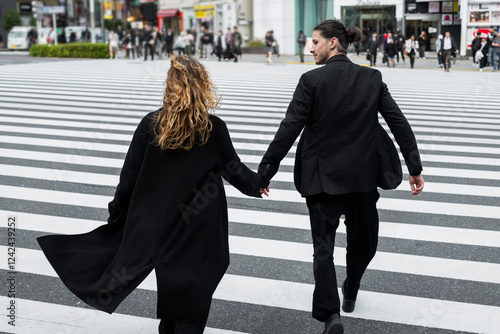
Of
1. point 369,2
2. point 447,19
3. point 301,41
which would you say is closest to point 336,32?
point 301,41

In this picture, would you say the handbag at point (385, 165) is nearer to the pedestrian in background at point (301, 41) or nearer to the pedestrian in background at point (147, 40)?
the pedestrian in background at point (301, 41)

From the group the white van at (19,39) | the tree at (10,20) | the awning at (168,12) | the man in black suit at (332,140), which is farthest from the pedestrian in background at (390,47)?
the tree at (10,20)

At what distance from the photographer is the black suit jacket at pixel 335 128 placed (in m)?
3.43

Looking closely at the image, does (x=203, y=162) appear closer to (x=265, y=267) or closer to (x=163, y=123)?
(x=163, y=123)

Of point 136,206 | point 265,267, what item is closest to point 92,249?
point 136,206

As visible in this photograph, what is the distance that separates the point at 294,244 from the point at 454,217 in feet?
5.67

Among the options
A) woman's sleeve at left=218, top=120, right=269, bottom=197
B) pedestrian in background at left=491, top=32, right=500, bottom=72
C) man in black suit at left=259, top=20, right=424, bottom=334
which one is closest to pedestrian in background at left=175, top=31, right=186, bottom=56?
pedestrian in background at left=491, top=32, right=500, bottom=72

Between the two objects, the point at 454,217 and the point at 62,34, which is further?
the point at 62,34

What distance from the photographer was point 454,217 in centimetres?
602

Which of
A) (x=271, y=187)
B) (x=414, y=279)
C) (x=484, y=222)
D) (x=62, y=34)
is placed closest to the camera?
(x=414, y=279)

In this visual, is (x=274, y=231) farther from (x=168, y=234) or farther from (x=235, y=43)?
(x=235, y=43)

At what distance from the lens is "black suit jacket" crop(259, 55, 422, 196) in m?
3.43

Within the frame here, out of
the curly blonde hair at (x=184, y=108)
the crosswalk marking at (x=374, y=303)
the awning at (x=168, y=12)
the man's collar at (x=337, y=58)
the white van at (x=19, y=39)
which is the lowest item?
the crosswalk marking at (x=374, y=303)

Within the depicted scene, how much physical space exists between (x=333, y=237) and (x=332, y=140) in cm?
52
